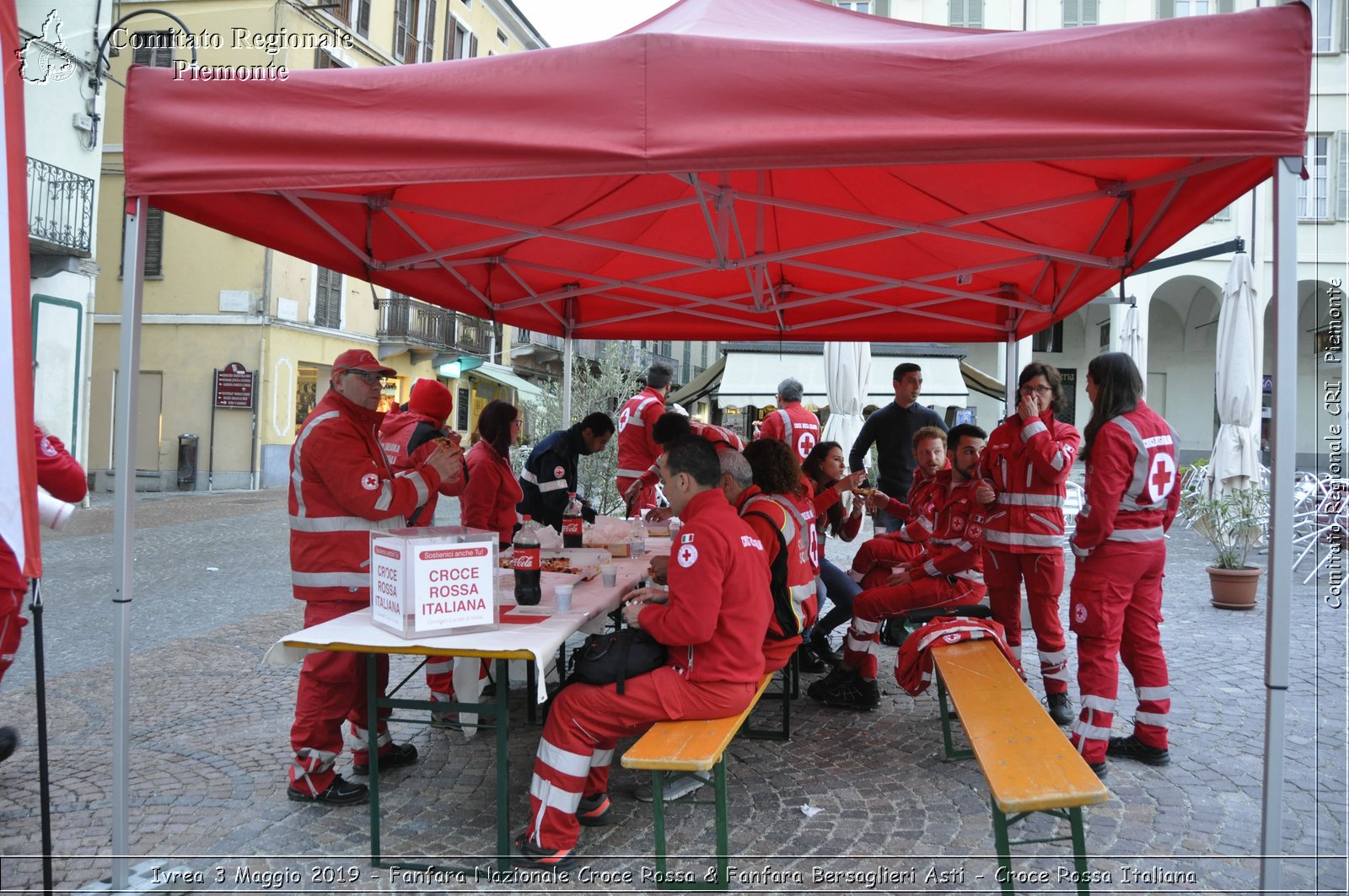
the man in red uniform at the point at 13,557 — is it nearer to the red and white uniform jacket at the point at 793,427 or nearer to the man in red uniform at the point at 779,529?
the man in red uniform at the point at 779,529

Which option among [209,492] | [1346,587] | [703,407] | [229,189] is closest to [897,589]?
[229,189]

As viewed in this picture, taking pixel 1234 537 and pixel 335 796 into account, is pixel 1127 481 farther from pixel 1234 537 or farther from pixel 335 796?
pixel 1234 537

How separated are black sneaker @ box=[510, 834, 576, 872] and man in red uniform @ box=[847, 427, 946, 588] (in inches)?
113

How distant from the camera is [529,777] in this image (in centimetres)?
401

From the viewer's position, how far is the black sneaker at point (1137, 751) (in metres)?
4.20

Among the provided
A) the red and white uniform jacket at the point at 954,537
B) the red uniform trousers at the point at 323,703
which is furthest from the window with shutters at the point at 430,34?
the red uniform trousers at the point at 323,703

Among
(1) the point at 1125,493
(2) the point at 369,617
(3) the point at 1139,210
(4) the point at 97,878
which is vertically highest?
(3) the point at 1139,210

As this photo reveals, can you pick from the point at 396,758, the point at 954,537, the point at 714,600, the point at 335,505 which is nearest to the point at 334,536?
the point at 335,505

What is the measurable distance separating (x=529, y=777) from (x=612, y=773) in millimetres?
379

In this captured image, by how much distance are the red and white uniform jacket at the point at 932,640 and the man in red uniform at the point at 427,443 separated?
7.03 ft

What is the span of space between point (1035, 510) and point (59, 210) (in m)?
16.0

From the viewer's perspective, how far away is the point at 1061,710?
15.6 feet

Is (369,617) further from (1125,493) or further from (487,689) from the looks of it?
(1125,493)

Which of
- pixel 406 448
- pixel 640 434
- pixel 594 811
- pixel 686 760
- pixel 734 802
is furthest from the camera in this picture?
pixel 640 434
